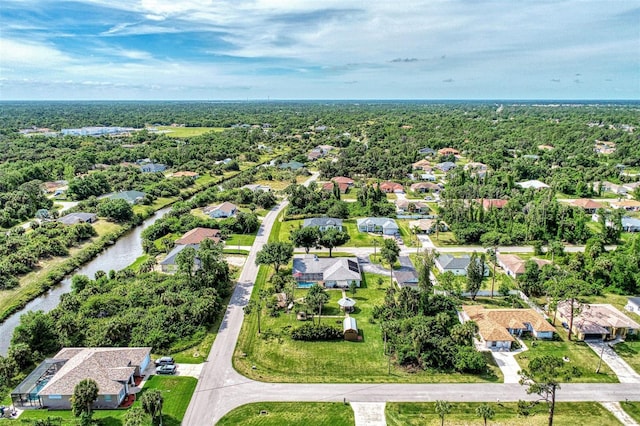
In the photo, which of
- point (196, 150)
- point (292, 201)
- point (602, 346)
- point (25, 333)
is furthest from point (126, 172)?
point (602, 346)

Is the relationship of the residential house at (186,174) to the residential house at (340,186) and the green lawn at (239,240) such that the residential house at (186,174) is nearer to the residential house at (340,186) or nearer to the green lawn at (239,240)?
the residential house at (340,186)

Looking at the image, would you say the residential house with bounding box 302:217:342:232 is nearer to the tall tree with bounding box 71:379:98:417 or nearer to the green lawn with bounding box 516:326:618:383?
the green lawn with bounding box 516:326:618:383

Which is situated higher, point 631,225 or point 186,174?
point 186,174

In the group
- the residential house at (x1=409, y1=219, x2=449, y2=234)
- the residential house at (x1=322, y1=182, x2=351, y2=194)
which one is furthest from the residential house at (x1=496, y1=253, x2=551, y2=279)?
the residential house at (x1=322, y1=182, x2=351, y2=194)

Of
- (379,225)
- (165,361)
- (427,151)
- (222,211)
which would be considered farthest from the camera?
(427,151)

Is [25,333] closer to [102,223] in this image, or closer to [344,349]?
[344,349]

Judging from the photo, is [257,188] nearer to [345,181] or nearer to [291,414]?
[345,181]

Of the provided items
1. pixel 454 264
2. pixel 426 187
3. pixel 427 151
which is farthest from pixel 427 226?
pixel 427 151

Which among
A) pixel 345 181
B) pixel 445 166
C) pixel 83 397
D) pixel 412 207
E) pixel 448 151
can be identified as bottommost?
pixel 83 397

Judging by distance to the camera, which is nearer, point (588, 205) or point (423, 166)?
point (588, 205)
